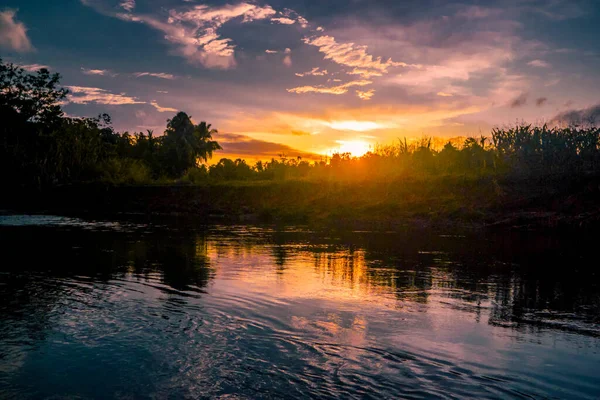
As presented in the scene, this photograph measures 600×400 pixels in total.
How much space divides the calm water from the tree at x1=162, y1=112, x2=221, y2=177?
203 feet

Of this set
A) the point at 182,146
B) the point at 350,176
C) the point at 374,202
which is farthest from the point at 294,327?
the point at 182,146

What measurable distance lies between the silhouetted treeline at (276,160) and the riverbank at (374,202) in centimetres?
188

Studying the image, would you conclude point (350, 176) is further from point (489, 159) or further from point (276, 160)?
point (276, 160)

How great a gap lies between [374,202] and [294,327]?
1153 inches

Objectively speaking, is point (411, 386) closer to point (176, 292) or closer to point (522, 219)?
point (176, 292)

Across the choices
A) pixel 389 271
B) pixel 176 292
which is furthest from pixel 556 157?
pixel 176 292

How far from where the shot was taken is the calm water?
201 inches

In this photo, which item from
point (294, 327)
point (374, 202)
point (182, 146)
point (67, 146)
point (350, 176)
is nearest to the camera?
point (294, 327)

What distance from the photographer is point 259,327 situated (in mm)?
7145

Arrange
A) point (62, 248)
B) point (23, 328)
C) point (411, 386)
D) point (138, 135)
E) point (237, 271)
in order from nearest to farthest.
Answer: point (411, 386)
point (23, 328)
point (237, 271)
point (62, 248)
point (138, 135)

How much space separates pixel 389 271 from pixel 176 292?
572 centimetres

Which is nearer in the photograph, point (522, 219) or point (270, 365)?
point (270, 365)

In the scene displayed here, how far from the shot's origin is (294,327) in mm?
7164

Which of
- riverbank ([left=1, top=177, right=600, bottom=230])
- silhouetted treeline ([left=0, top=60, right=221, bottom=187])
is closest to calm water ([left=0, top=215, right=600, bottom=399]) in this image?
riverbank ([left=1, top=177, right=600, bottom=230])
